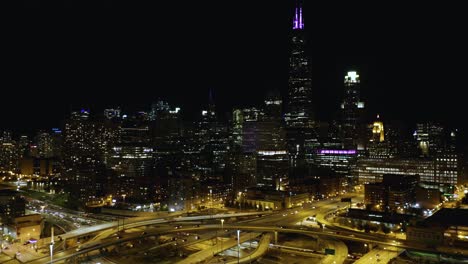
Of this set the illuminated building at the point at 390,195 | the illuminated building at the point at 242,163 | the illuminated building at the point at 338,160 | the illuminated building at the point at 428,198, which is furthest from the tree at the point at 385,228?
the illuminated building at the point at 338,160

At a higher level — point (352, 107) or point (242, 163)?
point (352, 107)

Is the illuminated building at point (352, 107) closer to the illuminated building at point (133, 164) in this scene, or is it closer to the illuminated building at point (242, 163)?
the illuminated building at point (242, 163)

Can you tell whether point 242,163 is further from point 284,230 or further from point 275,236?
point 284,230

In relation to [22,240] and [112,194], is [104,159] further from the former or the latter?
[22,240]

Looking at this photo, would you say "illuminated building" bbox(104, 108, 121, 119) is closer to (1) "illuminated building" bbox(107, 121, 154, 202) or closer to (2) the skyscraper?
(1) "illuminated building" bbox(107, 121, 154, 202)

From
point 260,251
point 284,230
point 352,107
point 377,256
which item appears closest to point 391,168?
point 284,230

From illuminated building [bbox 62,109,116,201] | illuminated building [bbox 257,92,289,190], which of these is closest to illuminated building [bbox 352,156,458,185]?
illuminated building [bbox 257,92,289,190]
